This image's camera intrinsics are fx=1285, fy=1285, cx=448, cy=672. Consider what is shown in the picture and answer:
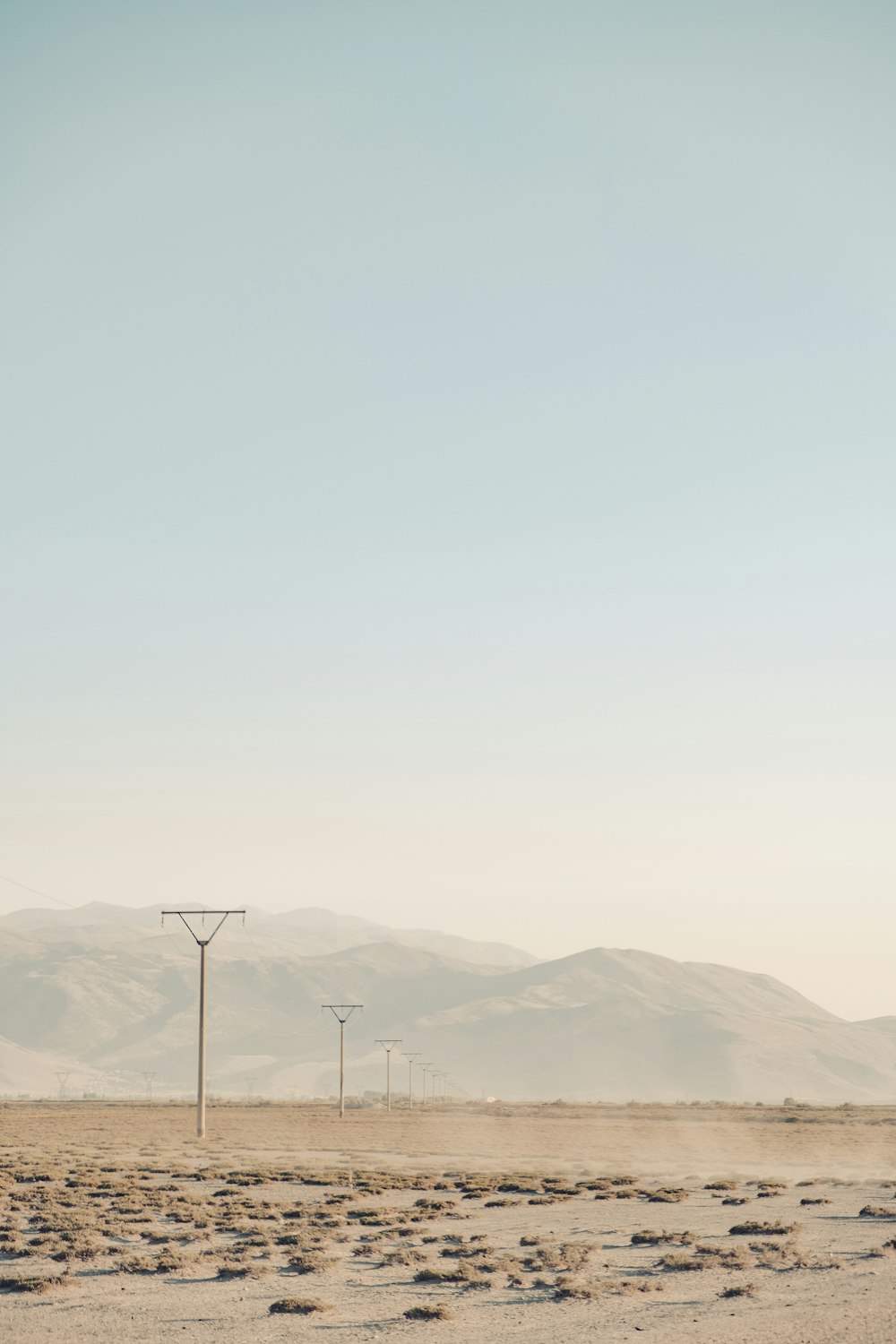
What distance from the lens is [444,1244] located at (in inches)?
1163

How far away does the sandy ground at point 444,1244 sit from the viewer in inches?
816

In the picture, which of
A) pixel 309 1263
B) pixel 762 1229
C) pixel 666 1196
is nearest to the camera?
pixel 309 1263


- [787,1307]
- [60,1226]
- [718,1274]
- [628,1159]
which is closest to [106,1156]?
[628,1159]

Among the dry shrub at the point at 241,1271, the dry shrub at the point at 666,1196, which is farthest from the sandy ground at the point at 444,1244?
the dry shrub at the point at 666,1196

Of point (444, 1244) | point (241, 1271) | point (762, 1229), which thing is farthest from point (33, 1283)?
point (762, 1229)

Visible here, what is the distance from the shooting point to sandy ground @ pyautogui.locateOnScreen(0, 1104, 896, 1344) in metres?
20.7

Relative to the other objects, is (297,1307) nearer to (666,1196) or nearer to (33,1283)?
(33,1283)

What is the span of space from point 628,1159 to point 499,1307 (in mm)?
41868

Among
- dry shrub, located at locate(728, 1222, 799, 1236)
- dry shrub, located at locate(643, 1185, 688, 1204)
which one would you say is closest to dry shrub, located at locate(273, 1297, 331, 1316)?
dry shrub, located at locate(728, 1222, 799, 1236)

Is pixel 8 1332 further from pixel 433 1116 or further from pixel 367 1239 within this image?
pixel 433 1116

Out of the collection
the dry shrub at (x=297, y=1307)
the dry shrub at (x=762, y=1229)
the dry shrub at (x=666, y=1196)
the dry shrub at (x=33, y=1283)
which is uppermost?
the dry shrub at (x=297, y=1307)

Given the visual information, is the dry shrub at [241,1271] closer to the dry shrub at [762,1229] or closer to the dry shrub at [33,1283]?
the dry shrub at [33,1283]

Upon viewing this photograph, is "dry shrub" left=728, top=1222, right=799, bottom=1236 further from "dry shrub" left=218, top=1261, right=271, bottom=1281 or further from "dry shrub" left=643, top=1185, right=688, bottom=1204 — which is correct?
"dry shrub" left=218, top=1261, right=271, bottom=1281

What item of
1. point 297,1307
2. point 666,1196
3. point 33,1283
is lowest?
point 666,1196
